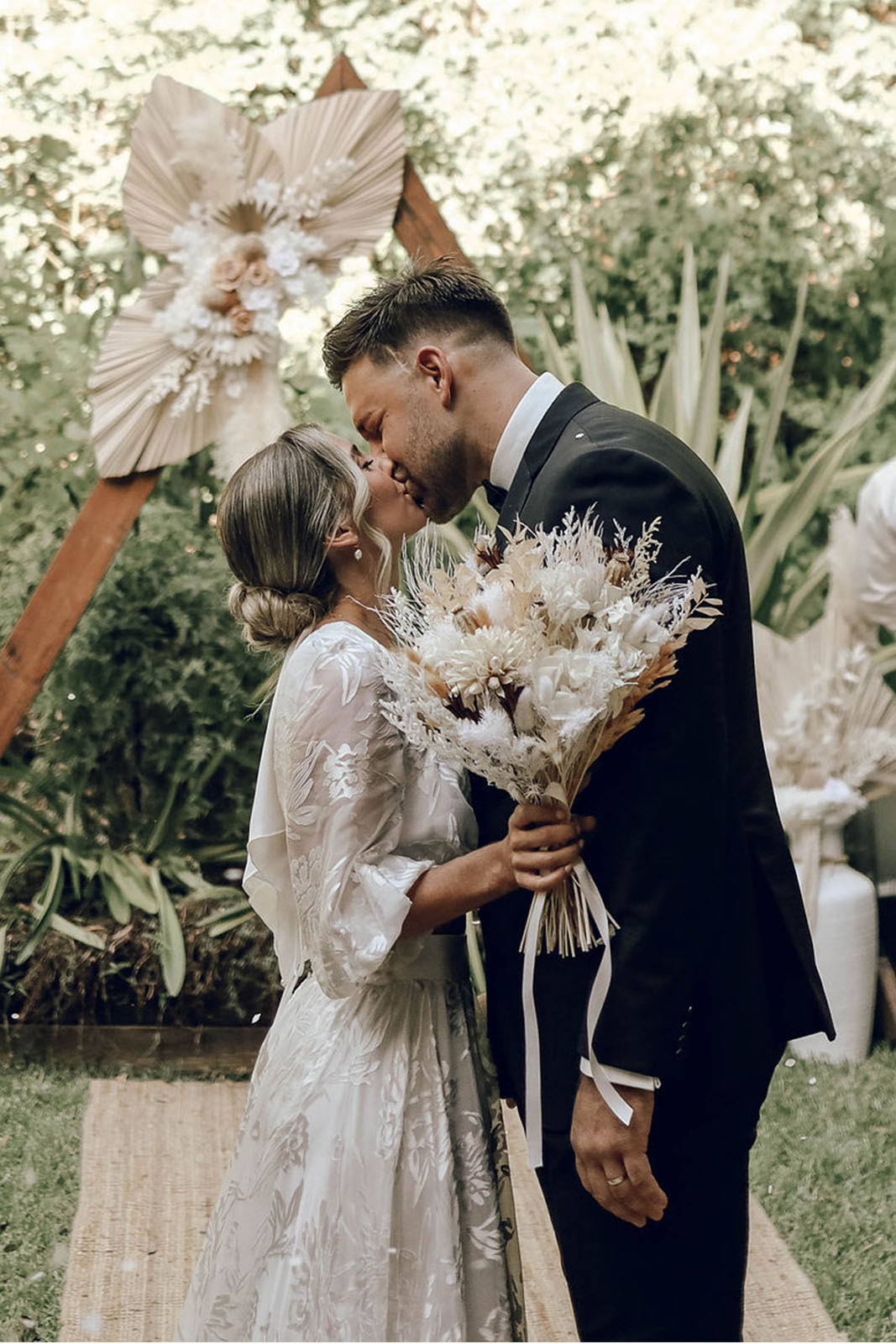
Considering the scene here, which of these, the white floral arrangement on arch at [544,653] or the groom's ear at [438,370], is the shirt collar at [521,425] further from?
the white floral arrangement on arch at [544,653]

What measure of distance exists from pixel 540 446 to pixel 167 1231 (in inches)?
93.0

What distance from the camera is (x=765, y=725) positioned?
446 centimetres

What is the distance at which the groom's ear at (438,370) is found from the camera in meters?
2.06

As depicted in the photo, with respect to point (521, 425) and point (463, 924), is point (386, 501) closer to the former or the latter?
point (521, 425)

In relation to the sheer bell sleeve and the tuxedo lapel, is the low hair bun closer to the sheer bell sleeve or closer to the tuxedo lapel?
the sheer bell sleeve

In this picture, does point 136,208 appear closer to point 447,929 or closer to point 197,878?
point 197,878

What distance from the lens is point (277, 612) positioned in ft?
6.74

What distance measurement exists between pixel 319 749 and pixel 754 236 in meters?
4.58

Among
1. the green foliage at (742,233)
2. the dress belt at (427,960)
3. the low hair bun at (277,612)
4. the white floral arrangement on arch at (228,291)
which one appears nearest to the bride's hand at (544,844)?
the dress belt at (427,960)

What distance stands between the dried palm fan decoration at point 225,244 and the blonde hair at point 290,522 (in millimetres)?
Answer: 2176

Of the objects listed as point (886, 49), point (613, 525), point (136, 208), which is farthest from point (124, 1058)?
point (886, 49)

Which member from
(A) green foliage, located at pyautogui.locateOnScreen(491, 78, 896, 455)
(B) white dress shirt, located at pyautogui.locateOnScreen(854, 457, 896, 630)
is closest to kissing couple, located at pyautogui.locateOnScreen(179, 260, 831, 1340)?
(B) white dress shirt, located at pyautogui.locateOnScreen(854, 457, 896, 630)

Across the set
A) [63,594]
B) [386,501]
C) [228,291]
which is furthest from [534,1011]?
[228,291]

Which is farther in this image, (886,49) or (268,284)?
(886,49)
